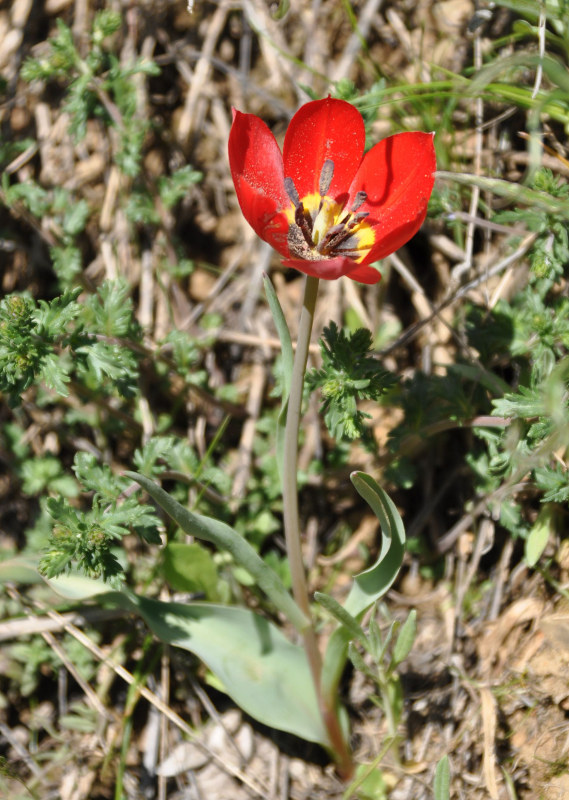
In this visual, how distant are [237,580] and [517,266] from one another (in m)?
1.68

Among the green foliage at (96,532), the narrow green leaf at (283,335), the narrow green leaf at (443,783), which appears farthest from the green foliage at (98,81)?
the narrow green leaf at (443,783)

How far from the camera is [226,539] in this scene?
2.23m

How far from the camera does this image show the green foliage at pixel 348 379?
229cm

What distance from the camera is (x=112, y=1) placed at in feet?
12.1

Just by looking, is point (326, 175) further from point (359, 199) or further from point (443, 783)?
point (443, 783)

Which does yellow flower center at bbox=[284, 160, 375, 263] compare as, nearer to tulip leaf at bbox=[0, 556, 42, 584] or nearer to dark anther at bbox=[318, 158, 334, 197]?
dark anther at bbox=[318, 158, 334, 197]

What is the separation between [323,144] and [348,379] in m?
0.73

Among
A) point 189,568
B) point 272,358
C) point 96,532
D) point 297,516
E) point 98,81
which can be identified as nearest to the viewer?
point 96,532

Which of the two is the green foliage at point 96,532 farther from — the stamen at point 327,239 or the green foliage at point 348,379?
the stamen at point 327,239

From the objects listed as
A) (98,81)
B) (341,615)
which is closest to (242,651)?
(341,615)

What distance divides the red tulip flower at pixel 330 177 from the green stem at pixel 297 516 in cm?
26

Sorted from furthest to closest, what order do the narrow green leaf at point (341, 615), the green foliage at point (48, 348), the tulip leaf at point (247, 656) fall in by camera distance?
1. the tulip leaf at point (247, 656)
2. the green foliage at point (48, 348)
3. the narrow green leaf at point (341, 615)

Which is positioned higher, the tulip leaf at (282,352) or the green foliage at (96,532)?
the tulip leaf at (282,352)

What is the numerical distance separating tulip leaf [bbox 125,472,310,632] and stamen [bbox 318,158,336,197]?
104cm
